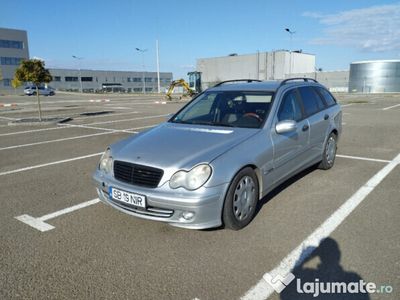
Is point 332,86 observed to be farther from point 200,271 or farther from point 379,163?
Result: point 200,271

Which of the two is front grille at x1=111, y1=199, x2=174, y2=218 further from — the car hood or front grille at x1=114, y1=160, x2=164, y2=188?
the car hood

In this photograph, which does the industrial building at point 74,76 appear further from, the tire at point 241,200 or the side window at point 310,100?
the tire at point 241,200

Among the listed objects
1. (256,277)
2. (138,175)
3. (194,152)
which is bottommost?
(256,277)

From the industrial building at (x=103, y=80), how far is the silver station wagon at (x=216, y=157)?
82.8 m

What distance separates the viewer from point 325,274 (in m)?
2.79

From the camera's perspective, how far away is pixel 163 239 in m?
3.41

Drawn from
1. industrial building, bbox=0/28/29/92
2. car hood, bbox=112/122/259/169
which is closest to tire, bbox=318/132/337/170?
car hood, bbox=112/122/259/169

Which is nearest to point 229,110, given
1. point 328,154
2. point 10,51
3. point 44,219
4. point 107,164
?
point 107,164

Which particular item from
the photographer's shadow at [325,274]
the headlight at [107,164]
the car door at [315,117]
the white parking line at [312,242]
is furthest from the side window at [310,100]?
the headlight at [107,164]

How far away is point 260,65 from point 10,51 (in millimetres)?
51205

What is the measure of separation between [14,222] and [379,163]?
618 centimetres

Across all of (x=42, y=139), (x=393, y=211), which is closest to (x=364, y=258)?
(x=393, y=211)

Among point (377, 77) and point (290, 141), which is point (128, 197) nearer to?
point (290, 141)

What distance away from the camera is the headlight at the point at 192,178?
3.16m
